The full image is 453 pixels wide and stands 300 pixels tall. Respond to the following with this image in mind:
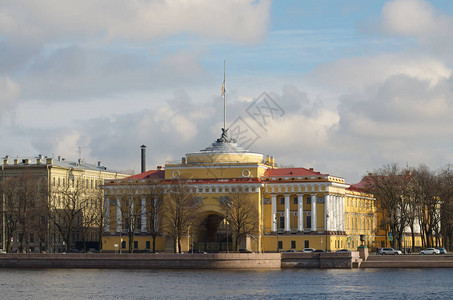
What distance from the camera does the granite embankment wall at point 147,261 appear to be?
110312mm

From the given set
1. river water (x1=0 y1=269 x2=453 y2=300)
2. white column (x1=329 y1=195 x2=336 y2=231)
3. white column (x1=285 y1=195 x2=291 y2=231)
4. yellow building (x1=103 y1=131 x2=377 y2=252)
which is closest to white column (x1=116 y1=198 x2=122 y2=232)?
yellow building (x1=103 y1=131 x2=377 y2=252)

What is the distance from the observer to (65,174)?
506 ft

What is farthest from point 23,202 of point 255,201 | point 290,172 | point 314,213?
point 314,213

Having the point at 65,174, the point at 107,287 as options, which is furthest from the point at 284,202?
the point at 107,287

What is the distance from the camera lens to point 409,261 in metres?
114

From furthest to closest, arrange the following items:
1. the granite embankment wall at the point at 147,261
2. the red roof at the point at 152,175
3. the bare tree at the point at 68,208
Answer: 1. the red roof at the point at 152,175
2. the bare tree at the point at 68,208
3. the granite embankment wall at the point at 147,261

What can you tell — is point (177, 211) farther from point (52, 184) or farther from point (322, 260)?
point (52, 184)

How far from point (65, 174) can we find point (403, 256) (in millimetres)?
58865

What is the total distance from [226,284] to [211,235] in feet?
160

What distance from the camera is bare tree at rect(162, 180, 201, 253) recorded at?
124 meters

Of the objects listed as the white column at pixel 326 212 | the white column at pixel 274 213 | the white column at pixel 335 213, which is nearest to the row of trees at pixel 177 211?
the white column at pixel 274 213

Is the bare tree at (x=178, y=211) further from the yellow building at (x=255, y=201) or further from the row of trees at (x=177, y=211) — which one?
the yellow building at (x=255, y=201)

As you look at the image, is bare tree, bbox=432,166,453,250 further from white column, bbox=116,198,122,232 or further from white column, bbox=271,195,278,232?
white column, bbox=116,198,122,232

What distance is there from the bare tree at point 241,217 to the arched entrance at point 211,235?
5680 millimetres
